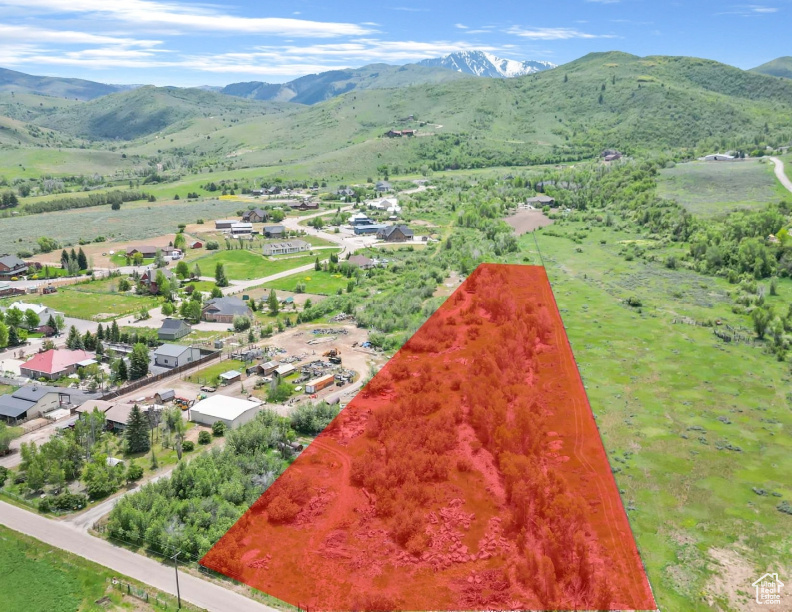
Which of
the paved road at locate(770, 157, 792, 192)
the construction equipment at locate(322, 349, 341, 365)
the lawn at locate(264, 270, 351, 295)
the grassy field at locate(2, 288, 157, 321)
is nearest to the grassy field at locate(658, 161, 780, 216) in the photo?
the paved road at locate(770, 157, 792, 192)

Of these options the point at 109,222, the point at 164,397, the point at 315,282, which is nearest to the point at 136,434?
the point at 164,397

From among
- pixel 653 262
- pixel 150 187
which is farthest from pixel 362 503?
pixel 150 187

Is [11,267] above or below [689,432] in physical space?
above

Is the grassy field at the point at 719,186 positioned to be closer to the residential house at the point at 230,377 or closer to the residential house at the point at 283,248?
the residential house at the point at 283,248

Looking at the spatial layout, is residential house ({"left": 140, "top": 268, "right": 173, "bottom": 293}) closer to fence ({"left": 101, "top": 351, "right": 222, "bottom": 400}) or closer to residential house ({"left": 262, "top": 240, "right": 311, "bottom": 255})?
residential house ({"left": 262, "top": 240, "right": 311, "bottom": 255})

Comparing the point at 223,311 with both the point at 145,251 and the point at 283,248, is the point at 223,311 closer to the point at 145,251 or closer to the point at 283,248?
the point at 283,248

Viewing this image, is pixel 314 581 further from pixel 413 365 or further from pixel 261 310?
pixel 261 310
